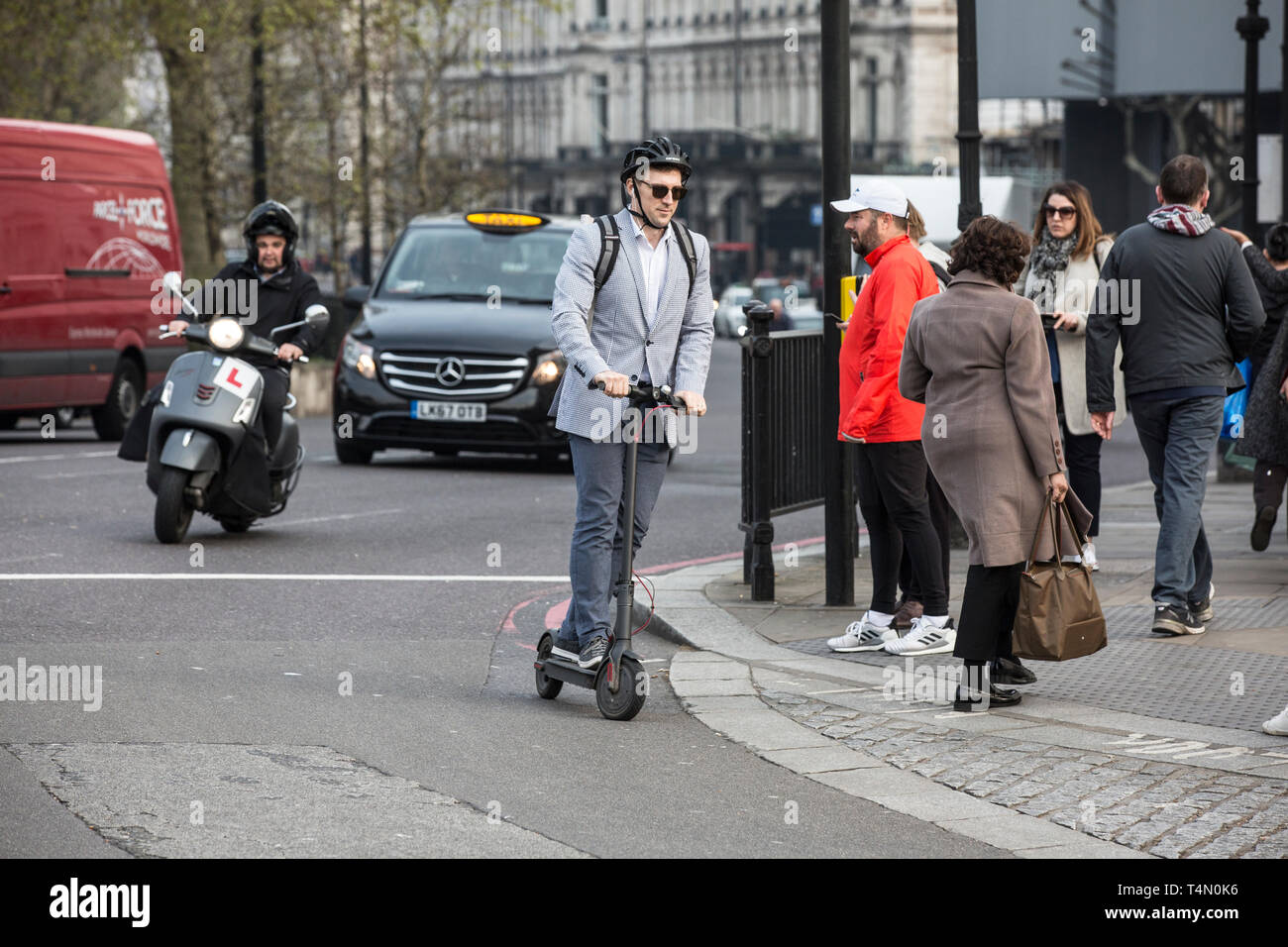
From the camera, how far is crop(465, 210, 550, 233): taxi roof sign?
1781cm

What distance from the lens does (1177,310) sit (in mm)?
8508

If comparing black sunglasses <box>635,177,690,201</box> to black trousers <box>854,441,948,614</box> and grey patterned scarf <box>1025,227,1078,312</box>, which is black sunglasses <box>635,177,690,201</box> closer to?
black trousers <box>854,441,948,614</box>

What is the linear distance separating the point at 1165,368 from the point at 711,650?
2.09 meters

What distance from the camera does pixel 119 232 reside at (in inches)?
789

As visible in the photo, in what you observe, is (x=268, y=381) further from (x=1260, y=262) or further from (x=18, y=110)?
(x=18, y=110)

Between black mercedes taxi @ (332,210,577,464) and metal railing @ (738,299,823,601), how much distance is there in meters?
5.53

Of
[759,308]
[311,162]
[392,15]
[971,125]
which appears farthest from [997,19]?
[759,308]

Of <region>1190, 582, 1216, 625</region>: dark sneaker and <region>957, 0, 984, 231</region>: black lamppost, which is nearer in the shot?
<region>1190, 582, 1216, 625</region>: dark sneaker

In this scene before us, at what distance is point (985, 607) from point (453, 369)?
937 cm

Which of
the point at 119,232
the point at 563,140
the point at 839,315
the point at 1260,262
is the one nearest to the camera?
the point at 839,315

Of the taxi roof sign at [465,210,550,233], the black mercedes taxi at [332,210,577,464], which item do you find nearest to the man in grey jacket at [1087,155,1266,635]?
the black mercedes taxi at [332,210,577,464]

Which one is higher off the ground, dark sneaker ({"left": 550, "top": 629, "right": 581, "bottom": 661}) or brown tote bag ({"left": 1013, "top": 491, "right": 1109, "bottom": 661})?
brown tote bag ({"left": 1013, "top": 491, "right": 1109, "bottom": 661})

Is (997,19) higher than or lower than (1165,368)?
higher

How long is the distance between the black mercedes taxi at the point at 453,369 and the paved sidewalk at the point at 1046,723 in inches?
248
